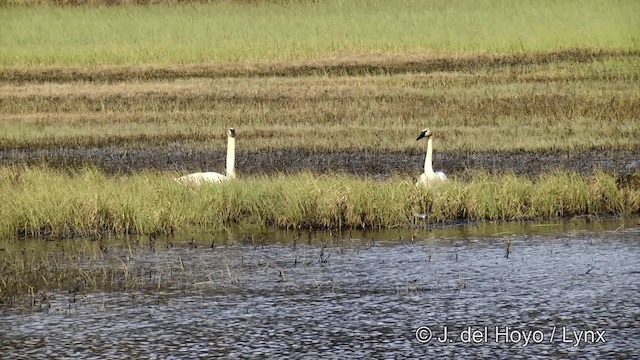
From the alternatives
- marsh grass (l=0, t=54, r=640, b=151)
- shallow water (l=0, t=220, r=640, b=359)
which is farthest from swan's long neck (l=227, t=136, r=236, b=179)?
marsh grass (l=0, t=54, r=640, b=151)

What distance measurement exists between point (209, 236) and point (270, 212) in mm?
1076

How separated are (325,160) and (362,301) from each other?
11.5 m

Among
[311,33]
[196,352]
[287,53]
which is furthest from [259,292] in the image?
[311,33]

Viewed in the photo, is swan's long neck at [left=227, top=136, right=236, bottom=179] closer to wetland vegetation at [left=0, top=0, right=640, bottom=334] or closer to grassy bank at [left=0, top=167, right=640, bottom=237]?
wetland vegetation at [left=0, top=0, right=640, bottom=334]

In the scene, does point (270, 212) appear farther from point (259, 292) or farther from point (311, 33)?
point (311, 33)

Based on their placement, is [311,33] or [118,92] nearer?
[118,92]

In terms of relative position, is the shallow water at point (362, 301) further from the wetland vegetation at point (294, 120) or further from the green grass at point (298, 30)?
the green grass at point (298, 30)

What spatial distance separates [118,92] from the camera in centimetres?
3528

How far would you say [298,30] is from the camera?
46.8 m

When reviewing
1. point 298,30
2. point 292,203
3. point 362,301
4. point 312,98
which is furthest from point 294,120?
point 298,30

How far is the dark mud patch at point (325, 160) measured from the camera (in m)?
23.6

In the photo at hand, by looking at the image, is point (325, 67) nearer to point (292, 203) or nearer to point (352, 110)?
point (352, 110)

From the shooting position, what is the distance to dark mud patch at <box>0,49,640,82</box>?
125 feet

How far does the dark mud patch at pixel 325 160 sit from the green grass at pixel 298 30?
1415 cm
